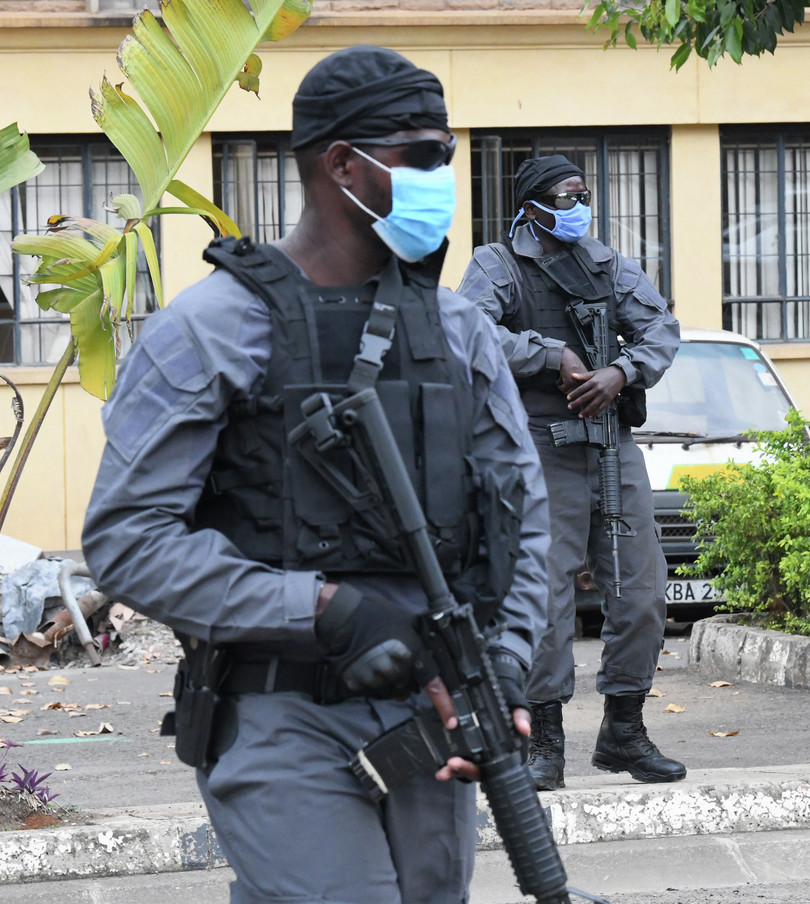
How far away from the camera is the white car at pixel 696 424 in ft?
29.0

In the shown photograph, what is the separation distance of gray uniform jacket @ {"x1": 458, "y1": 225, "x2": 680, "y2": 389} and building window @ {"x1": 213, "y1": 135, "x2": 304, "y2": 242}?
960cm

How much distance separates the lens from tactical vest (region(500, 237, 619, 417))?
5234mm

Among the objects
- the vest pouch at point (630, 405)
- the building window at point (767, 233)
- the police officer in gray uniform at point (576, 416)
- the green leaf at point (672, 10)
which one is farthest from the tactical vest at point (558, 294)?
Result: the building window at point (767, 233)

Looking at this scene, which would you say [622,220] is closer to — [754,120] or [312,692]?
[754,120]

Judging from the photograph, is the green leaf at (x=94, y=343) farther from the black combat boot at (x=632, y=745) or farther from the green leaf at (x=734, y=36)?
the green leaf at (x=734, y=36)

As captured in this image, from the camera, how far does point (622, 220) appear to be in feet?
50.3

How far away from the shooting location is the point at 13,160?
4930 millimetres

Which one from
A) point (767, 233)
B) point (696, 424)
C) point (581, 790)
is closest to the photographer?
point (581, 790)

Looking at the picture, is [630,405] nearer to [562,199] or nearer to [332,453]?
[562,199]

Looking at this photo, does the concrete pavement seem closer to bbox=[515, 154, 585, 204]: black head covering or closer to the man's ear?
bbox=[515, 154, 585, 204]: black head covering

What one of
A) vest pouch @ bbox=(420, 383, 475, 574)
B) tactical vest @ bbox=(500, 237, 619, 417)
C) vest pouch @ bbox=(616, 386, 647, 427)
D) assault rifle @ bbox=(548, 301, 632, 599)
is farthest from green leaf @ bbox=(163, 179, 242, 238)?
vest pouch @ bbox=(420, 383, 475, 574)

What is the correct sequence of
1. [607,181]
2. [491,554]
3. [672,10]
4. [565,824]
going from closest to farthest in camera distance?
[491,554], [565,824], [672,10], [607,181]

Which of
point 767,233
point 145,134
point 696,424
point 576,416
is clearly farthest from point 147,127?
point 767,233

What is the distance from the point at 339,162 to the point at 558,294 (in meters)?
2.89
